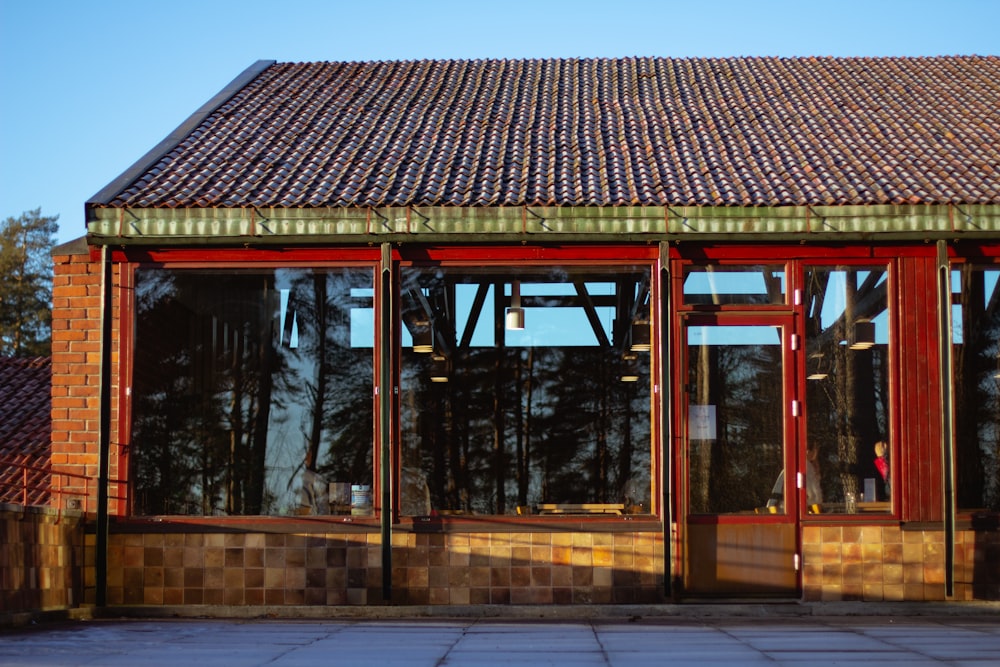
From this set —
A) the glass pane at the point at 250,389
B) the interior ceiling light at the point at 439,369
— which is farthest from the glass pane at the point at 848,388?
the glass pane at the point at 250,389

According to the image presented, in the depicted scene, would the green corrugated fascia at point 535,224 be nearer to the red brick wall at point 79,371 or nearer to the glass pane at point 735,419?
the red brick wall at point 79,371

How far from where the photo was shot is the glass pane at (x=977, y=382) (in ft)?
41.7

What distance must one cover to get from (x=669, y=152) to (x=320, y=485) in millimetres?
5477

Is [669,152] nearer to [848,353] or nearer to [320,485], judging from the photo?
[848,353]

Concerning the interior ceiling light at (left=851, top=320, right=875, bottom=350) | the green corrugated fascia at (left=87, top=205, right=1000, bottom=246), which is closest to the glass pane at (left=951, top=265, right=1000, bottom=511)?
the green corrugated fascia at (left=87, top=205, right=1000, bottom=246)

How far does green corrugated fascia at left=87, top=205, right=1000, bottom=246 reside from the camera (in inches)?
504

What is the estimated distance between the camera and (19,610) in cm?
1095

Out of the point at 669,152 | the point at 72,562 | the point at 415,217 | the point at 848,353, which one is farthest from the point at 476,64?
the point at 72,562

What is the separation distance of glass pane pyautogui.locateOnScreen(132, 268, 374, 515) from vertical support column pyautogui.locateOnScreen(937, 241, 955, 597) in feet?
18.2

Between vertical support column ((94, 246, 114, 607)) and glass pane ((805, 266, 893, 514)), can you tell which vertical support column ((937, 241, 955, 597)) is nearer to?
glass pane ((805, 266, 893, 514))

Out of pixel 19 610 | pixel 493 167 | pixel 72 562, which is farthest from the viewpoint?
pixel 493 167

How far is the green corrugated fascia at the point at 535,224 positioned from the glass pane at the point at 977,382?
55 centimetres

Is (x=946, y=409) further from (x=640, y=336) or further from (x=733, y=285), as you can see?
(x=640, y=336)

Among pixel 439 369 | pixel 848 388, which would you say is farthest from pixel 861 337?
pixel 439 369
